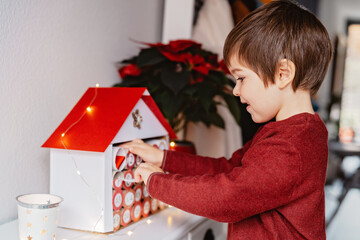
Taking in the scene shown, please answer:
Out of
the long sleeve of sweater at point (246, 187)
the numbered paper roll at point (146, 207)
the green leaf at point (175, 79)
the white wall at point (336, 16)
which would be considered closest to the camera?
the long sleeve of sweater at point (246, 187)

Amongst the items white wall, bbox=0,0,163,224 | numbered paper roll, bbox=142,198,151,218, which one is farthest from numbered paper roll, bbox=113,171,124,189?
white wall, bbox=0,0,163,224

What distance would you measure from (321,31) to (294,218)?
373 mm

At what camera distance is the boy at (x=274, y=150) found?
2.12ft

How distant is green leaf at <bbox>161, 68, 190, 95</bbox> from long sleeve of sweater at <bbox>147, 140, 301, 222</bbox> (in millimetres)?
353

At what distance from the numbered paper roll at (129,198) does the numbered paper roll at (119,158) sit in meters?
0.07

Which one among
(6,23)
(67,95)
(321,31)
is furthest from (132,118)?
(321,31)

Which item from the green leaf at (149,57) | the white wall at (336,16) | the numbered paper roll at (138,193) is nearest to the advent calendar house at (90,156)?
the numbered paper roll at (138,193)

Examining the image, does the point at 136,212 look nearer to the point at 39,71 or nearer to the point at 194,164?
the point at 194,164

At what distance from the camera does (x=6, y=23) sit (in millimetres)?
743

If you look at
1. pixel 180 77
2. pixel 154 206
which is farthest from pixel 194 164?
pixel 180 77

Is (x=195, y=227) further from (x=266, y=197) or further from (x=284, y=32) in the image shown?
(x=284, y=32)

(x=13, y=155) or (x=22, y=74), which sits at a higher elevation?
(x=22, y=74)

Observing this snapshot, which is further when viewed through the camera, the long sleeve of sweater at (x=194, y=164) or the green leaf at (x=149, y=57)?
the green leaf at (x=149, y=57)

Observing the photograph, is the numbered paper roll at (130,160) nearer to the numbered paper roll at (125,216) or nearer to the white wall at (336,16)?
the numbered paper roll at (125,216)
